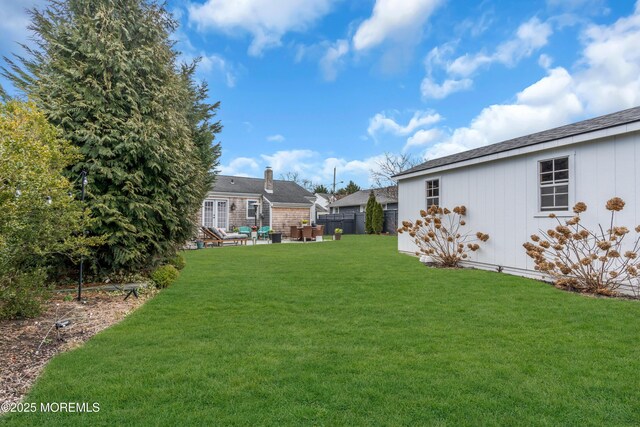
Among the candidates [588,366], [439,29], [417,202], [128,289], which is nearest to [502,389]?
[588,366]

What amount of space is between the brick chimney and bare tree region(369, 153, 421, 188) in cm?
1516

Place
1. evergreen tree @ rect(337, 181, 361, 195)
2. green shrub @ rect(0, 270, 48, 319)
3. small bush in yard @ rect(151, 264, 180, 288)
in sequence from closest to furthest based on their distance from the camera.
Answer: green shrub @ rect(0, 270, 48, 319) → small bush in yard @ rect(151, 264, 180, 288) → evergreen tree @ rect(337, 181, 361, 195)

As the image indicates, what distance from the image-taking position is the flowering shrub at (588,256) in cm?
590

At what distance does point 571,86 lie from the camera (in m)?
11.7

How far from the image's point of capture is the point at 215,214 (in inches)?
842

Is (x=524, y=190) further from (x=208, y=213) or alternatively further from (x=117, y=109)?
(x=208, y=213)

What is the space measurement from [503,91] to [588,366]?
12832mm

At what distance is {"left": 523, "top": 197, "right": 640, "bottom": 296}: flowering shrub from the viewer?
19.4 ft

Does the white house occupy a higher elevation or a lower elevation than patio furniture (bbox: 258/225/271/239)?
higher

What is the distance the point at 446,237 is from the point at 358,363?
25.2 feet

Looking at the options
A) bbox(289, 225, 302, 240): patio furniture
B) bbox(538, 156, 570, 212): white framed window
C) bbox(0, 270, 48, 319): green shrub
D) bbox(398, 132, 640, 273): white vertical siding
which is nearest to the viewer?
bbox(0, 270, 48, 319): green shrub

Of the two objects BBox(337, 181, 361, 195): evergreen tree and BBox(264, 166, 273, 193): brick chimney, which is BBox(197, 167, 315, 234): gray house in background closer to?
BBox(264, 166, 273, 193): brick chimney

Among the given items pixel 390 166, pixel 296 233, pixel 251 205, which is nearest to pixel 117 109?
pixel 296 233

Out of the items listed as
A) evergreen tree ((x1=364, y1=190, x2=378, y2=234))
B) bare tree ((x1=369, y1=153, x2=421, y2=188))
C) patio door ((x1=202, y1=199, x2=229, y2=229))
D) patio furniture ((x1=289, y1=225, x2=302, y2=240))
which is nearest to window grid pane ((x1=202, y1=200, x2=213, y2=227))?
patio door ((x1=202, y1=199, x2=229, y2=229))
